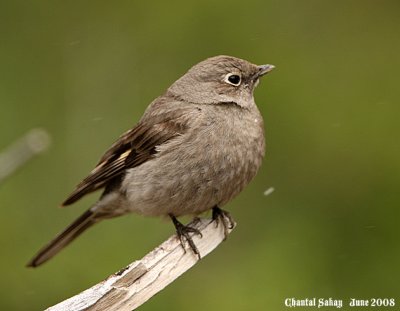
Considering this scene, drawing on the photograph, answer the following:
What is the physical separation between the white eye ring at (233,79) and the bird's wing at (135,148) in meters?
0.43

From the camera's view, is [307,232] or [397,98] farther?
[397,98]

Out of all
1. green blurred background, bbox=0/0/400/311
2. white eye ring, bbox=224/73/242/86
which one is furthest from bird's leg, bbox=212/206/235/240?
green blurred background, bbox=0/0/400/311

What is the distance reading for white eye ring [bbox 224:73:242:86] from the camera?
8.61 m

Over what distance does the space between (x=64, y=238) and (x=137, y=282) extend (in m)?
2.09

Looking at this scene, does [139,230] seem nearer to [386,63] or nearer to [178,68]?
[178,68]

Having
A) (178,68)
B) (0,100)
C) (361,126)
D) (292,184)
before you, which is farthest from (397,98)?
(0,100)

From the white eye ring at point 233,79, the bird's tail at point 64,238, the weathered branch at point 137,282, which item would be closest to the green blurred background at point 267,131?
the bird's tail at point 64,238

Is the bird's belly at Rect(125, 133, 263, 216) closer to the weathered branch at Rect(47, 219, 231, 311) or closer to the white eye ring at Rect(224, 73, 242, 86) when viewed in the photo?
the weathered branch at Rect(47, 219, 231, 311)

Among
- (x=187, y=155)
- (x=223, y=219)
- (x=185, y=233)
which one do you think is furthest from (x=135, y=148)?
(x=185, y=233)

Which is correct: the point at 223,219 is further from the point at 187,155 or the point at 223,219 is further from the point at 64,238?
the point at 64,238

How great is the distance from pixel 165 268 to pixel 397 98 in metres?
4.45

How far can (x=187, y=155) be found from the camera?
819 centimetres

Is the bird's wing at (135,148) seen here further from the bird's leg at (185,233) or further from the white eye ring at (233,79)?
the bird's leg at (185,233)

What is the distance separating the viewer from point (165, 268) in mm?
7246
